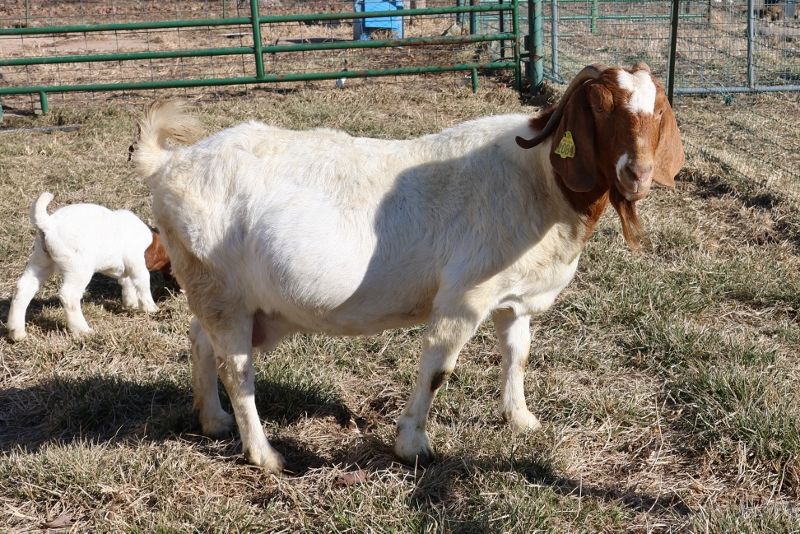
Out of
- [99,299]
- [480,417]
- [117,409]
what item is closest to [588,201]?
[480,417]

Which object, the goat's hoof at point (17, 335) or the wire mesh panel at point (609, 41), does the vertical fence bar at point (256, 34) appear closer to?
the wire mesh panel at point (609, 41)

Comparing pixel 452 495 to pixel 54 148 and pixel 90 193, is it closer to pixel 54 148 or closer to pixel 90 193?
pixel 90 193

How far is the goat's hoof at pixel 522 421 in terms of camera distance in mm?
4152

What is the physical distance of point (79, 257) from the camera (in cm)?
555

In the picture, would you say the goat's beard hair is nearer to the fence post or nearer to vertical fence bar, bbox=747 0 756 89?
vertical fence bar, bbox=747 0 756 89

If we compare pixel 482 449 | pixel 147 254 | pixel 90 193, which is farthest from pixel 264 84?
pixel 482 449

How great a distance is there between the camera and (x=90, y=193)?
8.09m

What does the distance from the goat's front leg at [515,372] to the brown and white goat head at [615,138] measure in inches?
32.3

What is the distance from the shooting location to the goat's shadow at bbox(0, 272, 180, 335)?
5707mm

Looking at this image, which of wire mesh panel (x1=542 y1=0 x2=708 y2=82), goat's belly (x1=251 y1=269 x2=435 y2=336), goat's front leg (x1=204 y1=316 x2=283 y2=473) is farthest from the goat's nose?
wire mesh panel (x1=542 y1=0 x2=708 y2=82)

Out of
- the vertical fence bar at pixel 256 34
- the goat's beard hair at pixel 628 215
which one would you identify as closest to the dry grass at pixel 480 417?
the goat's beard hair at pixel 628 215

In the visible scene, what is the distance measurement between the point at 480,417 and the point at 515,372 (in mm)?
314

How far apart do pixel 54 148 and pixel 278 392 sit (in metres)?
6.56

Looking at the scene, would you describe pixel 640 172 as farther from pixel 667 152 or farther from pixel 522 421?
pixel 522 421
